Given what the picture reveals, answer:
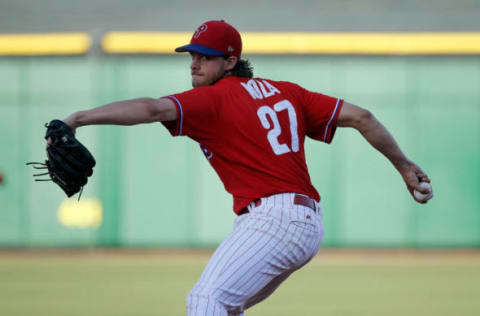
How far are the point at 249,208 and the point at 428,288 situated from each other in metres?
5.89

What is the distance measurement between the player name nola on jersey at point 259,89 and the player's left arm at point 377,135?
0.43 metres

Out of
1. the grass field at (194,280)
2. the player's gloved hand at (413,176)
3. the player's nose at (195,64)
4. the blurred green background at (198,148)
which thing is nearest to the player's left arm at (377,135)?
the player's gloved hand at (413,176)

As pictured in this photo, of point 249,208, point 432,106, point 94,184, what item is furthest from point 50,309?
point 432,106

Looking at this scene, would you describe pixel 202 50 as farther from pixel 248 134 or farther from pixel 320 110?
pixel 320 110

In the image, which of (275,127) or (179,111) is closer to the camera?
(179,111)

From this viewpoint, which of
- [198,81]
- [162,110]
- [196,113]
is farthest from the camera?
[198,81]

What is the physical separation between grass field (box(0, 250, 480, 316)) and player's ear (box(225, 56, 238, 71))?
3.58 meters

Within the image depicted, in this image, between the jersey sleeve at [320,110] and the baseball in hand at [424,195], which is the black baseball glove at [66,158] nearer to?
the jersey sleeve at [320,110]

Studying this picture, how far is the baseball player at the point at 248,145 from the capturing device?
380cm

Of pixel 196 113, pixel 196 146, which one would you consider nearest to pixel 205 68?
pixel 196 113

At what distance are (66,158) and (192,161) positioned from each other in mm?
11315

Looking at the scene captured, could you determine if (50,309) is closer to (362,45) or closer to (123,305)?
(123,305)

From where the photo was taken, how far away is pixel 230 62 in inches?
172

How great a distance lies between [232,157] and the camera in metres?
4.08
